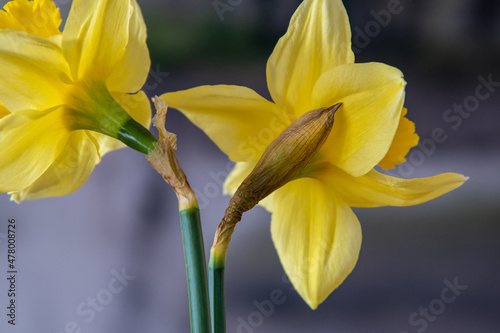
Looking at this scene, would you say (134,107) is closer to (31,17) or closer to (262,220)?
(31,17)

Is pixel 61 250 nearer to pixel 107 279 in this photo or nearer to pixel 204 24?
pixel 107 279

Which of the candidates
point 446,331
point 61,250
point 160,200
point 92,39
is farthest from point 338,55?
point 446,331

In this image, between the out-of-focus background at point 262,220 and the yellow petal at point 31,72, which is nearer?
the yellow petal at point 31,72

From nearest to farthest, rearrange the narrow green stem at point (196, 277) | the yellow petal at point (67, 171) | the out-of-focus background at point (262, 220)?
the narrow green stem at point (196, 277) → the yellow petal at point (67, 171) → the out-of-focus background at point (262, 220)

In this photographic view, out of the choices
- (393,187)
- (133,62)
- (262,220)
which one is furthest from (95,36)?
(262,220)

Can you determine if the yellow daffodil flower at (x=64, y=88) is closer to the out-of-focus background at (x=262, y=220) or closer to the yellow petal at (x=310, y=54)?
the yellow petal at (x=310, y=54)

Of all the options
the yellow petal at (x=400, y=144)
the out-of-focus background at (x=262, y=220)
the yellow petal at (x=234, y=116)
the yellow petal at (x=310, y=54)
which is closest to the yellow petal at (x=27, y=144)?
the yellow petal at (x=234, y=116)
